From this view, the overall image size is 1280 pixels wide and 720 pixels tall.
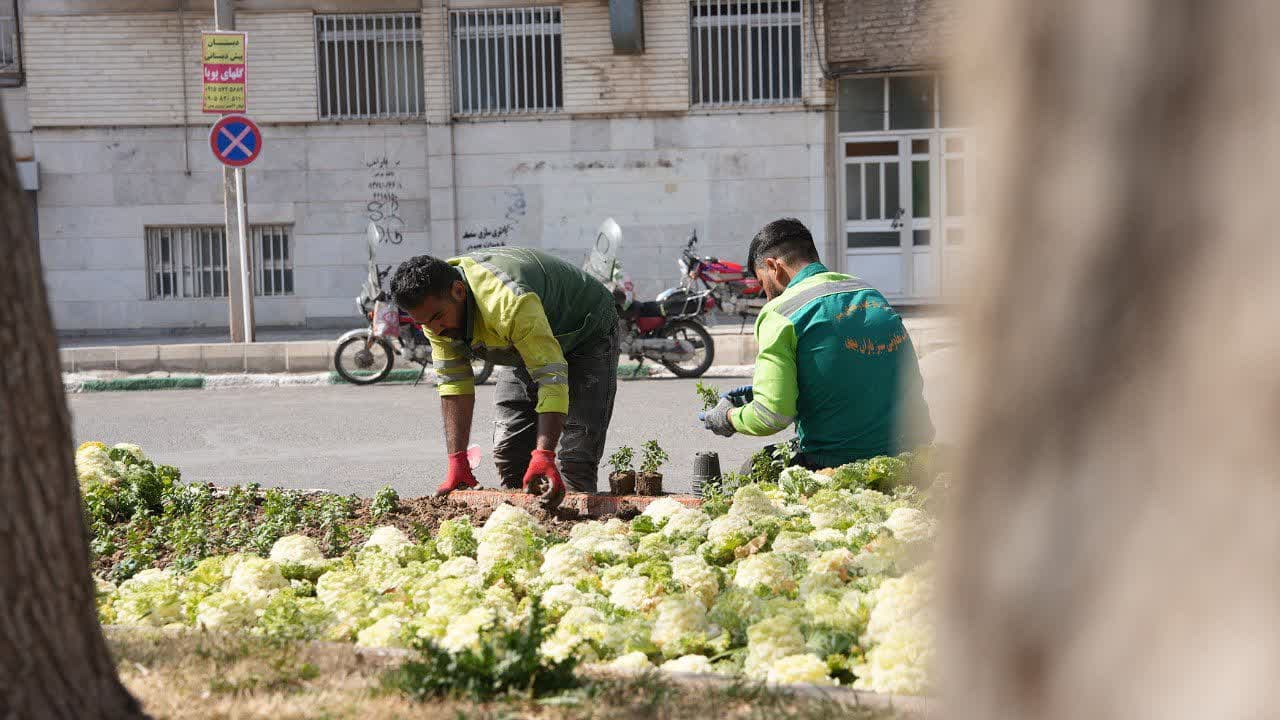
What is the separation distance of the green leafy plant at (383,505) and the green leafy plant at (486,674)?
2726 millimetres

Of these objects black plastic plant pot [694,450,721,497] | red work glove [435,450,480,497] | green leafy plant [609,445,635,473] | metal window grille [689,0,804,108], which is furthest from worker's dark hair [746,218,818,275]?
metal window grille [689,0,804,108]

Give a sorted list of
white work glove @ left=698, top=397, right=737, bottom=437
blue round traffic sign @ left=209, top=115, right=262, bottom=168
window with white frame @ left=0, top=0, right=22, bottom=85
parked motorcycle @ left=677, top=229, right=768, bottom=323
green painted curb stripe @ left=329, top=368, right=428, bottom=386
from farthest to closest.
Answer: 1. window with white frame @ left=0, top=0, right=22, bottom=85
2. parked motorcycle @ left=677, top=229, right=768, bottom=323
3. blue round traffic sign @ left=209, top=115, right=262, bottom=168
4. green painted curb stripe @ left=329, top=368, right=428, bottom=386
5. white work glove @ left=698, top=397, right=737, bottom=437

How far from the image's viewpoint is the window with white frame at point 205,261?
70.5 feet

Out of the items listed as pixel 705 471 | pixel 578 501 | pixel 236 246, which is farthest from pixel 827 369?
pixel 236 246

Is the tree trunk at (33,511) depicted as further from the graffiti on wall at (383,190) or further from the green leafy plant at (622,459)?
the graffiti on wall at (383,190)

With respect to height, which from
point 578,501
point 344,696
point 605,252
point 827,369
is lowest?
point 578,501

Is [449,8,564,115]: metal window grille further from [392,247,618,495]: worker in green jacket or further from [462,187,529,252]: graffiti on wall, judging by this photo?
[392,247,618,495]: worker in green jacket

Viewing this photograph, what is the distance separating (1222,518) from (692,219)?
19755mm

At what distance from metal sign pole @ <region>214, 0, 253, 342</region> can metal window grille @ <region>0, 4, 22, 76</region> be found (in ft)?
24.6

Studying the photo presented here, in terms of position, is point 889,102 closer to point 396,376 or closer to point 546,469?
point 396,376

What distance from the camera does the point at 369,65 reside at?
21.3 meters

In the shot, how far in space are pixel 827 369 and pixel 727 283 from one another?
39.4 feet

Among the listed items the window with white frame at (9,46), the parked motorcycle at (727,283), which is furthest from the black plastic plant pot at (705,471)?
the window with white frame at (9,46)

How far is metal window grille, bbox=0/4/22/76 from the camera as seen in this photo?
70.5ft
